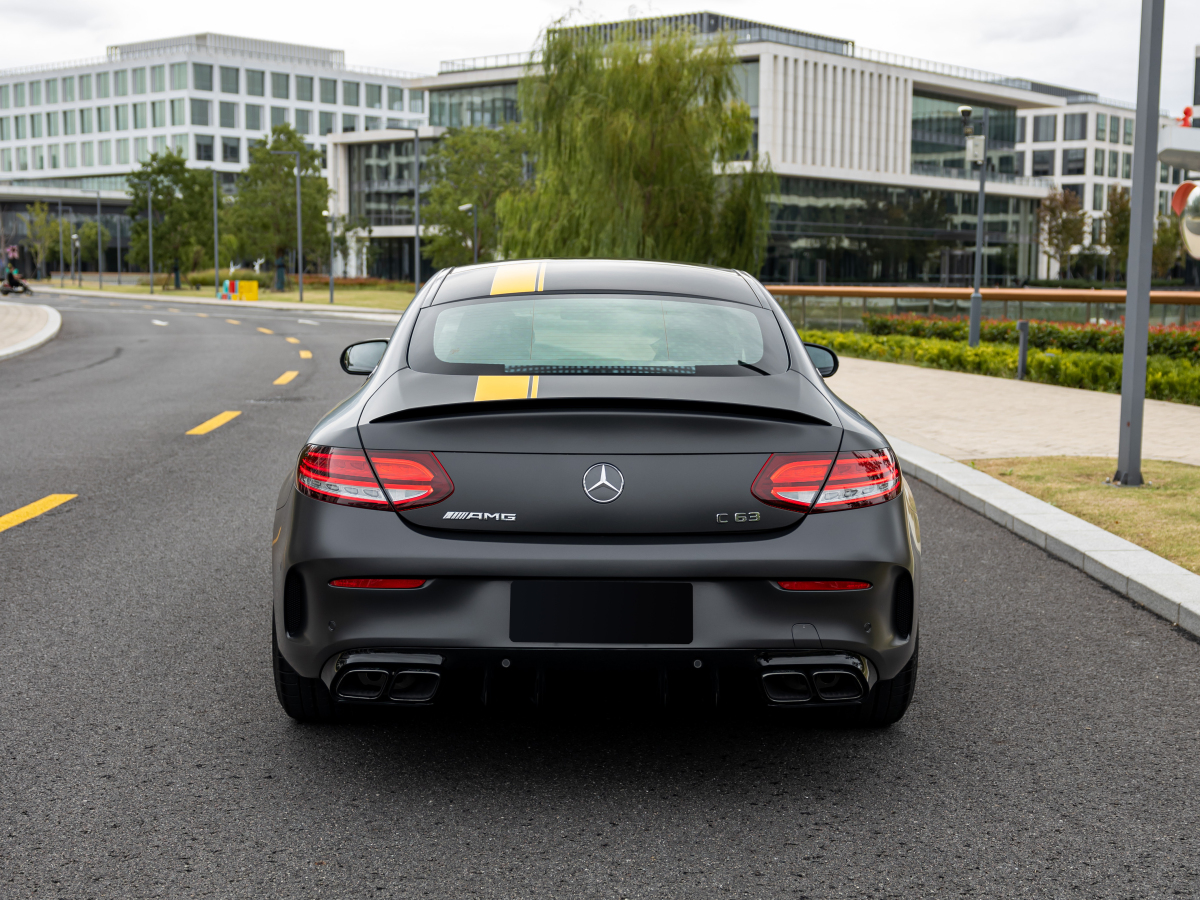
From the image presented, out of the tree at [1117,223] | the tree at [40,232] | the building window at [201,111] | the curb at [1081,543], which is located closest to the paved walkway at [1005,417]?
the curb at [1081,543]

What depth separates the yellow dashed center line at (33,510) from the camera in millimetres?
7324

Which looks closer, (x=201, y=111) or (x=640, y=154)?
(x=640, y=154)

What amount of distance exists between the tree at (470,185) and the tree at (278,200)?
10.0 m

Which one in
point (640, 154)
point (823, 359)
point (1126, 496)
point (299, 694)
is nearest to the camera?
point (299, 694)

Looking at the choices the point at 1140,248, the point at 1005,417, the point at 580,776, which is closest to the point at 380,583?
the point at 580,776

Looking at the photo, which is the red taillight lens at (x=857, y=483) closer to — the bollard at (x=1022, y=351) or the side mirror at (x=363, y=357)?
the side mirror at (x=363, y=357)

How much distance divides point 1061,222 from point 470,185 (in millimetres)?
42566

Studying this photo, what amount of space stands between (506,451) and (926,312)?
81.0 ft

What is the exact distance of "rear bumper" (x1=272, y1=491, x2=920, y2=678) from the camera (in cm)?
330

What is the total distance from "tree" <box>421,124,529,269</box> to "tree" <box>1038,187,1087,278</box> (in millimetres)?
38956

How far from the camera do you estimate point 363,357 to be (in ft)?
16.4

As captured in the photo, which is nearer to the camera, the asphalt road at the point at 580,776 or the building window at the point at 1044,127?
the asphalt road at the point at 580,776

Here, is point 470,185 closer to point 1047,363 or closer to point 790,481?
point 1047,363

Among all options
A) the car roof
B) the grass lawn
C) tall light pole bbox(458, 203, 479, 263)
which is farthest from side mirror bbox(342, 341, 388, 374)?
tall light pole bbox(458, 203, 479, 263)
